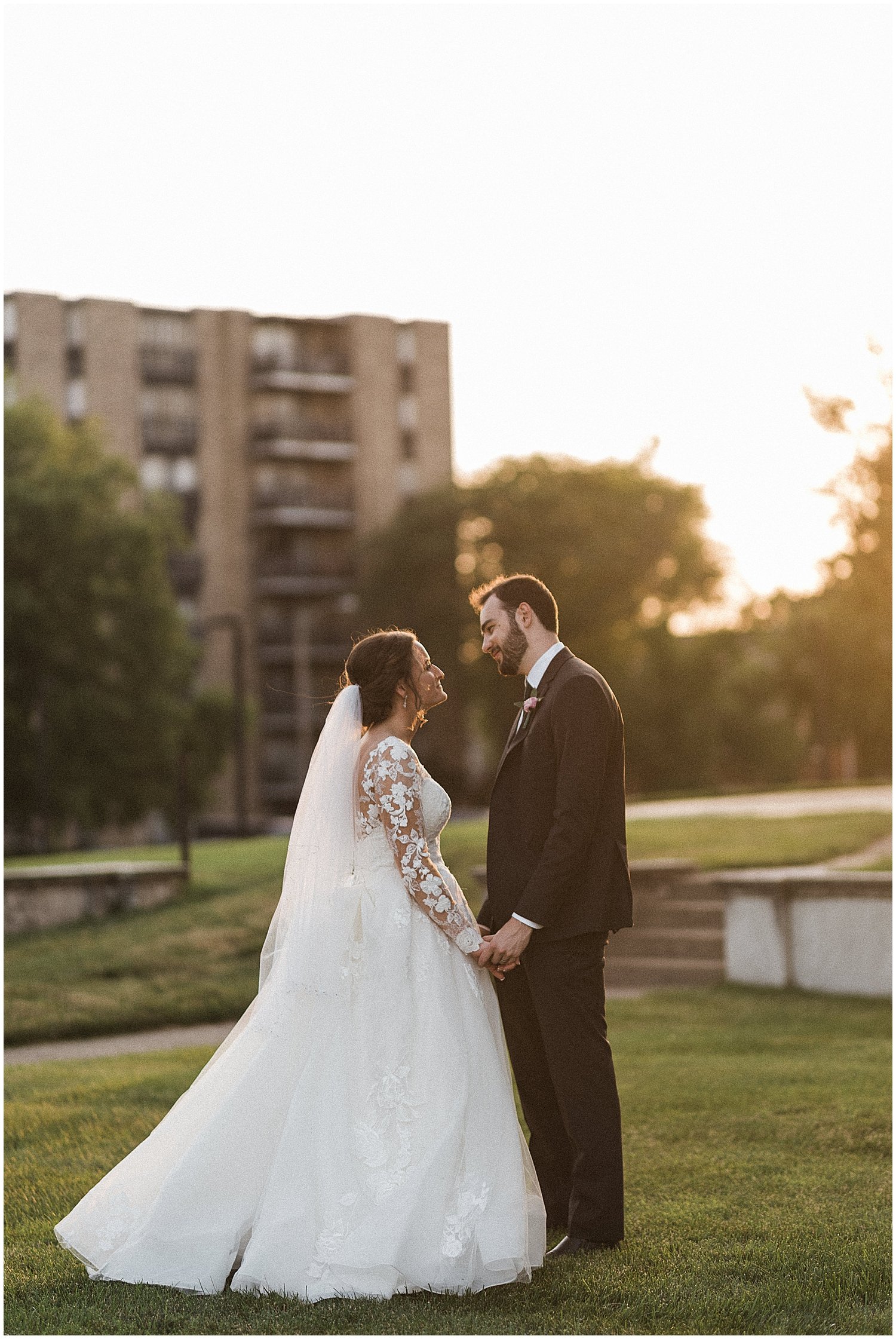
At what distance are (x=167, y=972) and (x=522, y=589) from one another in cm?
860

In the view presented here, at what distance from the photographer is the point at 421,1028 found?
5.14 m

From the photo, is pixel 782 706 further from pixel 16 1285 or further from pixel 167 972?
pixel 16 1285

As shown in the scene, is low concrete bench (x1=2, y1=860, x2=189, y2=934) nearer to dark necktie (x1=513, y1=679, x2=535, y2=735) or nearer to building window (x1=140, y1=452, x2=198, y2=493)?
dark necktie (x1=513, y1=679, x2=535, y2=735)

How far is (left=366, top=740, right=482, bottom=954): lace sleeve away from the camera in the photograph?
5.24 metres

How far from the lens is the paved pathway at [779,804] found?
2145 centimetres

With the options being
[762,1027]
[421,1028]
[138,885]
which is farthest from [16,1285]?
[138,885]

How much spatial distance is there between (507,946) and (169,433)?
54031 millimetres

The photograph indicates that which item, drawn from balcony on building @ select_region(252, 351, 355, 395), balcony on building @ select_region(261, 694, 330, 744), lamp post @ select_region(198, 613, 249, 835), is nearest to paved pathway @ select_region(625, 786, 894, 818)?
lamp post @ select_region(198, 613, 249, 835)

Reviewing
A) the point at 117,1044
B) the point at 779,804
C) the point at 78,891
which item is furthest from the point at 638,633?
the point at 117,1044

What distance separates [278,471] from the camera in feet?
202

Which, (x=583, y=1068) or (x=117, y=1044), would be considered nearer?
(x=583, y=1068)

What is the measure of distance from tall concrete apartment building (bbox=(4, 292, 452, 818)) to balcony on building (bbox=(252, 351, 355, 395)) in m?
0.05

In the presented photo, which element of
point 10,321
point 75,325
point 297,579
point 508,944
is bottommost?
point 508,944

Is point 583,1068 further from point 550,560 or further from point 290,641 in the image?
point 290,641
